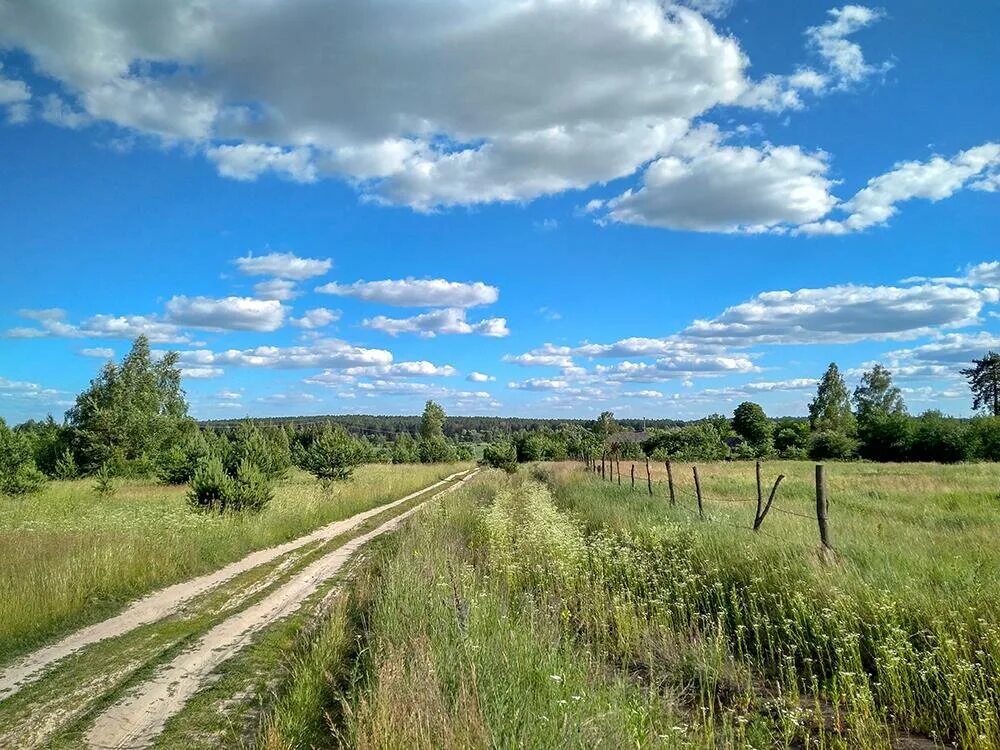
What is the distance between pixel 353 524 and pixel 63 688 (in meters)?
14.5

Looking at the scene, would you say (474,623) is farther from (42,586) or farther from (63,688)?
(42,586)

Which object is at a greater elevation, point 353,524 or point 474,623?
point 474,623

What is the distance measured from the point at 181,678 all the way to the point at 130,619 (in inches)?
124

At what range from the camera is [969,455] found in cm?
5869

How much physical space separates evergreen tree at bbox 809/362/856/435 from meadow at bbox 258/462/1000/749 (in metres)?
79.3

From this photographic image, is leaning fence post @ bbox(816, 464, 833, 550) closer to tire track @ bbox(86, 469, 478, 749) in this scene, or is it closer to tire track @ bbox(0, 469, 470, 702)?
tire track @ bbox(86, 469, 478, 749)

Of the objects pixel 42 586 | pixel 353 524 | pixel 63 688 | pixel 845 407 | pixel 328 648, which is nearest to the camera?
pixel 63 688

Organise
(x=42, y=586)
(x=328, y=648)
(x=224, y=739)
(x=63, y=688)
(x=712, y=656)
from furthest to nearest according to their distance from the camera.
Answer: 1. (x=42, y=586)
2. (x=328, y=648)
3. (x=712, y=656)
4. (x=63, y=688)
5. (x=224, y=739)

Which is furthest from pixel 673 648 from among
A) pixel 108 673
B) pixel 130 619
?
pixel 130 619

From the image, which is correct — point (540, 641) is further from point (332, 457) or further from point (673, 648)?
point (332, 457)

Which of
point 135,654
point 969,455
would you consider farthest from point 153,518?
point 969,455

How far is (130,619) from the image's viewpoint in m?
8.97

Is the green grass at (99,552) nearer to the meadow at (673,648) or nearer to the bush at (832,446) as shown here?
the meadow at (673,648)

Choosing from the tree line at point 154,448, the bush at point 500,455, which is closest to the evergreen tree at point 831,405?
the bush at point 500,455
